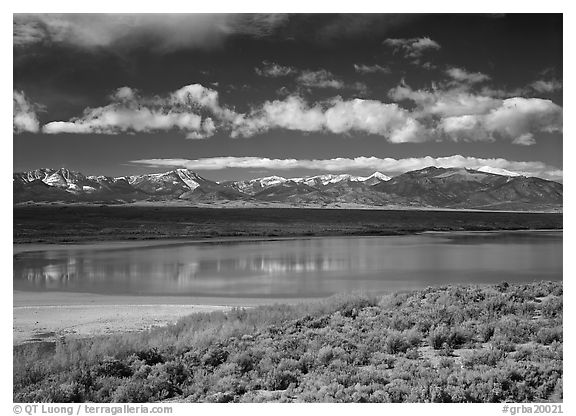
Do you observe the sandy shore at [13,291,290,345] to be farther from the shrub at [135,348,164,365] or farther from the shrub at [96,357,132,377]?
the shrub at [96,357,132,377]

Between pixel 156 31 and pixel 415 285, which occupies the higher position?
pixel 156 31

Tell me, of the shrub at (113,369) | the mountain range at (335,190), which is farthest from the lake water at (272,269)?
the shrub at (113,369)

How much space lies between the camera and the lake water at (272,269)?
10891mm

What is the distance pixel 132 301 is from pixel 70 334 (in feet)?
7.95

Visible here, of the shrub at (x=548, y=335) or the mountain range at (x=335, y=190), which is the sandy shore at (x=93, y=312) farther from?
the shrub at (x=548, y=335)

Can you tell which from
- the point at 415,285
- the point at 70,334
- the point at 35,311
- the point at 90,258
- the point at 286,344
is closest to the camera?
the point at 286,344

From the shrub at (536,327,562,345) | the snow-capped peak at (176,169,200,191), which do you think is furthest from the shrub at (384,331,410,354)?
the snow-capped peak at (176,169,200,191)

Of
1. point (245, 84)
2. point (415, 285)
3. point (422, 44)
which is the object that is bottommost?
point (415, 285)

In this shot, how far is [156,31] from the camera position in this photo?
22.2 feet

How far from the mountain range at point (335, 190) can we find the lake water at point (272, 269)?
1.90 m

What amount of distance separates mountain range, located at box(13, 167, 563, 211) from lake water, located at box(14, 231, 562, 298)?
1.90 meters

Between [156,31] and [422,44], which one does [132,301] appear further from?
[422,44]

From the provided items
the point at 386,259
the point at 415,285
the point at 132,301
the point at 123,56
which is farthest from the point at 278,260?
the point at 123,56

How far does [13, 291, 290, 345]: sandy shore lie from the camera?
23.9 ft
